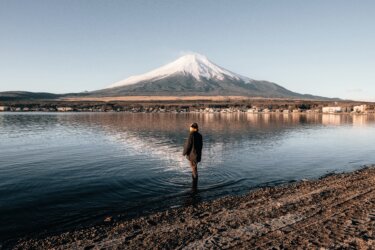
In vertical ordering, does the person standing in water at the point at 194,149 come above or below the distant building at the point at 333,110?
above

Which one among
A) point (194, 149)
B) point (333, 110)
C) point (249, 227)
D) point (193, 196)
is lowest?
point (333, 110)

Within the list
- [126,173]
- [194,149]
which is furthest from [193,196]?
[126,173]

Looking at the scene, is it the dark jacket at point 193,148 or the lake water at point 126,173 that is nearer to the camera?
the lake water at point 126,173

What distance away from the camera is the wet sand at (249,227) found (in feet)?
31.0

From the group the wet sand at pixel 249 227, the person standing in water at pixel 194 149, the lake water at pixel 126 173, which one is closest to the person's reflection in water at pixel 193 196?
the lake water at pixel 126 173

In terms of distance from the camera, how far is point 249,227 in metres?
10.6

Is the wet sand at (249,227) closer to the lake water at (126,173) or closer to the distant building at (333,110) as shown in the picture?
the lake water at (126,173)

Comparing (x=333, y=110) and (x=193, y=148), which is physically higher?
(x=193, y=148)

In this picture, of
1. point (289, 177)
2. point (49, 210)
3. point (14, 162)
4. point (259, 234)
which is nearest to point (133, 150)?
point (14, 162)

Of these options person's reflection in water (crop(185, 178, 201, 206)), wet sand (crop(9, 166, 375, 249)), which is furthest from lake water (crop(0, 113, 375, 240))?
wet sand (crop(9, 166, 375, 249))

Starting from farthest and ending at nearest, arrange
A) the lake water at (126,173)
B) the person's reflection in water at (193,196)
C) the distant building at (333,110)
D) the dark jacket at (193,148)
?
the distant building at (333,110), the dark jacket at (193,148), the person's reflection in water at (193,196), the lake water at (126,173)

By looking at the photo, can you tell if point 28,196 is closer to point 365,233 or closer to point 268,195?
point 268,195

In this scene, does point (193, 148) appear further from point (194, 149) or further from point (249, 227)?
point (249, 227)

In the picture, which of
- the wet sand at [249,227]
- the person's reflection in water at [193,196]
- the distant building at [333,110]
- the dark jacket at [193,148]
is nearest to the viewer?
the wet sand at [249,227]
